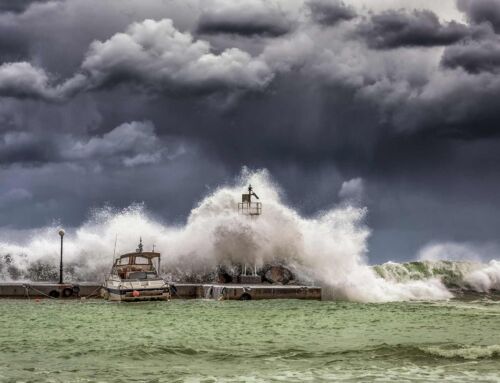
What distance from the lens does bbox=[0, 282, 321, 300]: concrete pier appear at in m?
48.1

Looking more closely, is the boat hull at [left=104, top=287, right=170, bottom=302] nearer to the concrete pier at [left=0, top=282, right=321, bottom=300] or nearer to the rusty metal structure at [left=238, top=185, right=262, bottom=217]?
the concrete pier at [left=0, top=282, right=321, bottom=300]

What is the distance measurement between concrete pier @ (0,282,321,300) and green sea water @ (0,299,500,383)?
28.6 ft

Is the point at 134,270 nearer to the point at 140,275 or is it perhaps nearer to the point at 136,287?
the point at 140,275

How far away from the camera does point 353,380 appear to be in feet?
55.4

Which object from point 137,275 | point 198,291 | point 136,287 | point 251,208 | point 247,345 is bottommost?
point 247,345

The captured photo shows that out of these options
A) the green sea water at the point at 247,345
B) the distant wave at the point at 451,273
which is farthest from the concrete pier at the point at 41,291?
the distant wave at the point at 451,273

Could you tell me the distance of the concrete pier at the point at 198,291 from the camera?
4812cm

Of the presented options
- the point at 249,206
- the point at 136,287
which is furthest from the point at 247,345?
the point at 249,206

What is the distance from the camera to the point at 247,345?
77.7 feet

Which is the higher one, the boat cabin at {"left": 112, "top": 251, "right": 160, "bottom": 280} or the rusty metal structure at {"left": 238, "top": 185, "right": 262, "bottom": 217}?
the rusty metal structure at {"left": 238, "top": 185, "right": 262, "bottom": 217}

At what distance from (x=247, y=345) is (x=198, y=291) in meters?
28.0

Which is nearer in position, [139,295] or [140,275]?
[139,295]

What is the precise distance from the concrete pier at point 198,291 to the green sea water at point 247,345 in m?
8.72

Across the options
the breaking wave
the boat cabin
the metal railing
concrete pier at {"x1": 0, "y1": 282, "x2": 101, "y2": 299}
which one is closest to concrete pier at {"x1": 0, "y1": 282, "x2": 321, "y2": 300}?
concrete pier at {"x1": 0, "y1": 282, "x2": 101, "y2": 299}
